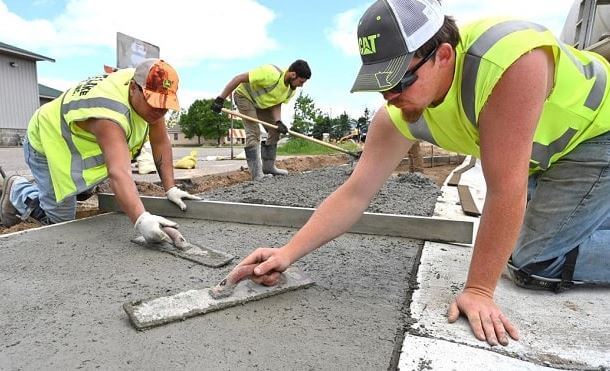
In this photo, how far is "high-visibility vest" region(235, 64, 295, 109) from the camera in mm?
5133

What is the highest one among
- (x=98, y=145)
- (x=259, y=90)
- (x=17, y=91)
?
(x=17, y=91)

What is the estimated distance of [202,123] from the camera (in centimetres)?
4978

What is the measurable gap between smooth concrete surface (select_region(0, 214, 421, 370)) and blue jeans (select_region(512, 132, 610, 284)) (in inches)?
22.0

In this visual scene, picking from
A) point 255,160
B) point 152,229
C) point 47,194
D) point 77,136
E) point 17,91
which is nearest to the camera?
point 152,229

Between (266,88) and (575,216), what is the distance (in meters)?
4.22

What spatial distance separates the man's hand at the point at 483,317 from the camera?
1.25 m

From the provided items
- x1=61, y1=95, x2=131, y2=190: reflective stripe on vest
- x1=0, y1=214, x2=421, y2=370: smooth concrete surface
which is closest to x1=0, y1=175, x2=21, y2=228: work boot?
x1=61, y1=95, x2=131, y2=190: reflective stripe on vest

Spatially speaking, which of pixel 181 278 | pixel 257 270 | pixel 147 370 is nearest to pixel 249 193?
pixel 181 278

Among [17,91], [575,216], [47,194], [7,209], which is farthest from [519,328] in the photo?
[17,91]

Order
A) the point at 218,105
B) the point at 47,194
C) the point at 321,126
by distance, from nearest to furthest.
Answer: the point at 47,194 → the point at 218,105 → the point at 321,126

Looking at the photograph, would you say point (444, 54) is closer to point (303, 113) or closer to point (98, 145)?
point (98, 145)

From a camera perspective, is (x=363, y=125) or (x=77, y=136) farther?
(x=363, y=125)

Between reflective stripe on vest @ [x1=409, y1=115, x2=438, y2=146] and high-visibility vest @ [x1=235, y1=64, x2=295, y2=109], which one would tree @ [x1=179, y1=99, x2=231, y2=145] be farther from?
reflective stripe on vest @ [x1=409, y1=115, x2=438, y2=146]

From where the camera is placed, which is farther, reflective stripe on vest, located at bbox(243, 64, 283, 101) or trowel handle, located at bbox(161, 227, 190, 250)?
reflective stripe on vest, located at bbox(243, 64, 283, 101)
